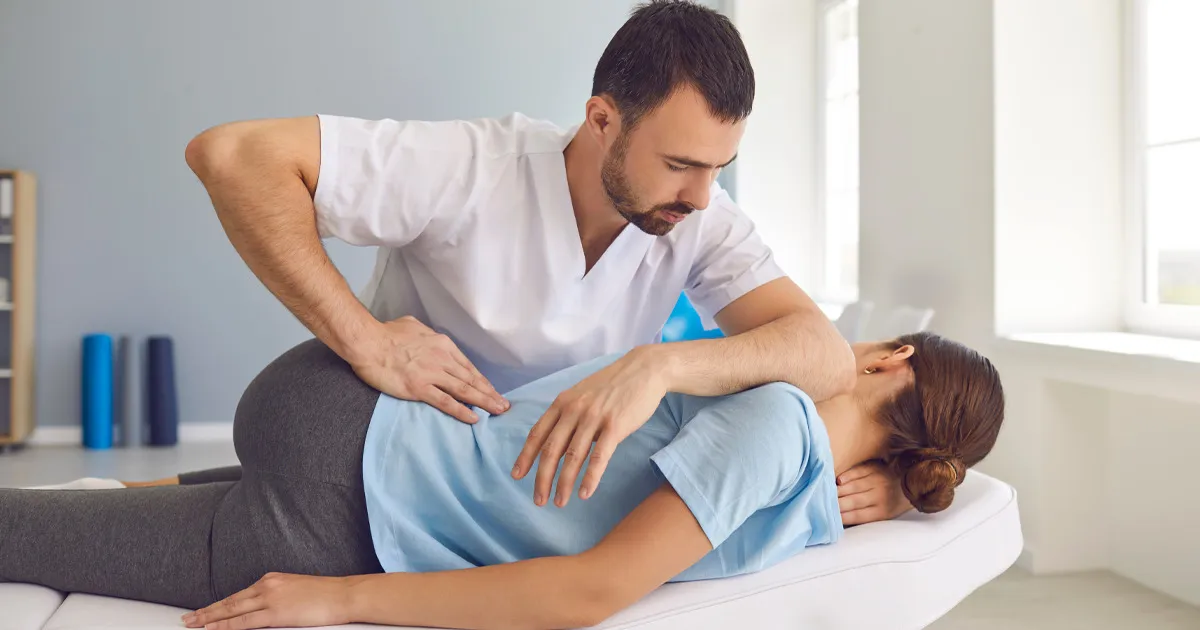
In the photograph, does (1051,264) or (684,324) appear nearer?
(684,324)

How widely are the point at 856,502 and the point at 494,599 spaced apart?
60cm

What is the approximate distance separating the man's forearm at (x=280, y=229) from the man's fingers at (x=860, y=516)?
79 centimetres

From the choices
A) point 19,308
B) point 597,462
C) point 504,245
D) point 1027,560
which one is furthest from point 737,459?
point 19,308

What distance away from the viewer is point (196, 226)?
5230 millimetres

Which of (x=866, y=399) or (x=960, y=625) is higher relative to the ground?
(x=866, y=399)

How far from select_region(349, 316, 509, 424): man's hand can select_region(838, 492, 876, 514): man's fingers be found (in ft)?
1.75

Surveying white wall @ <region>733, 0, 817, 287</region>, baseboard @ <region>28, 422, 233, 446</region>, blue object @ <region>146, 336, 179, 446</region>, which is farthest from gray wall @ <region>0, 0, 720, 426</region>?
white wall @ <region>733, 0, 817, 287</region>

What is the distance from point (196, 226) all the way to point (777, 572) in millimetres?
4637

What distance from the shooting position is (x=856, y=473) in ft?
4.98

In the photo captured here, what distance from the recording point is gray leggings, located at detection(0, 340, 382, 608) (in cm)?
132

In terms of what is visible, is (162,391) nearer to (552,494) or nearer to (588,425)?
(552,494)

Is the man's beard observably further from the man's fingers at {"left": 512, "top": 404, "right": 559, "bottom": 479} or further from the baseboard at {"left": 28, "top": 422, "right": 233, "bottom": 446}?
the baseboard at {"left": 28, "top": 422, "right": 233, "bottom": 446}

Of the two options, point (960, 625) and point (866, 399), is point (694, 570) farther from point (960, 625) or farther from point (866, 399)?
point (960, 625)

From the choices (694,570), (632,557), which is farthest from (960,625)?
(632,557)
